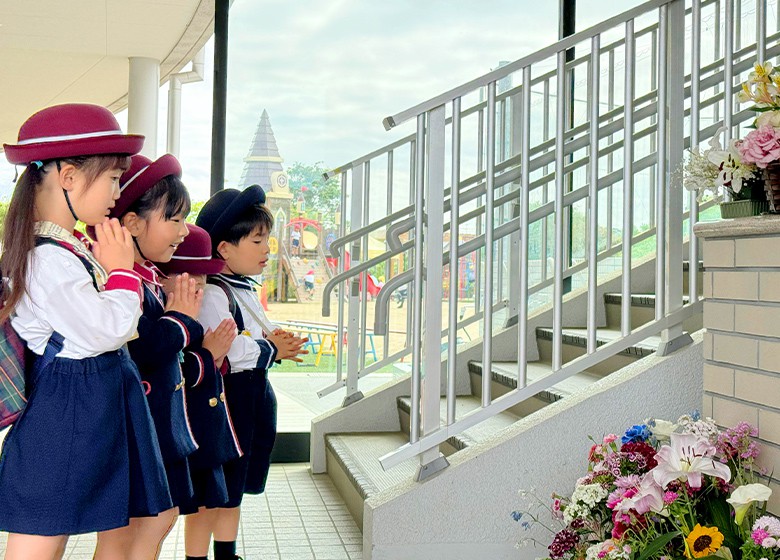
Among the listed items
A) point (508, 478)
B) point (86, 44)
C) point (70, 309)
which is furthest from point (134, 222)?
point (86, 44)

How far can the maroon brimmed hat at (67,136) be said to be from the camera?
168 cm

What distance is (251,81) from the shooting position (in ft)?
13.6

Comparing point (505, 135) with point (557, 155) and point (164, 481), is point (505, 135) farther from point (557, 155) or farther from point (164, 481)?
point (164, 481)

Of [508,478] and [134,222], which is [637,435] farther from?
[134,222]

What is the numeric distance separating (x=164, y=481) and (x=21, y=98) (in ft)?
12.2

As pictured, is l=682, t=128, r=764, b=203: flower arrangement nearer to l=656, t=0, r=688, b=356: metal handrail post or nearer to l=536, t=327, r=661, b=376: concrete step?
l=656, t=0, r=688, b=356: metal handrail post

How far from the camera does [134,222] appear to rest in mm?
2025

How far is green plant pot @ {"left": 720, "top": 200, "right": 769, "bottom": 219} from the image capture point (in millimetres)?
2076

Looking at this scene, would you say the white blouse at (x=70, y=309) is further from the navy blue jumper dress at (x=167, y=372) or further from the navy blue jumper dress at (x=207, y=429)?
the navy blue jumper dress at (x=207, y=429)

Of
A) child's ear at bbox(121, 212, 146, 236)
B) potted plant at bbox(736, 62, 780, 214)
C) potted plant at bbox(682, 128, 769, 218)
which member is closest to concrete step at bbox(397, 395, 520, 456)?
potted plant at bbox(682, 128, 769, 218)

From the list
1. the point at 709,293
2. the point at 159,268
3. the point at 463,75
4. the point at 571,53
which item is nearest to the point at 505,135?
the point at 463,75

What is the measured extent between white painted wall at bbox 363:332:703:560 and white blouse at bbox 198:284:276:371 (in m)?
0.52

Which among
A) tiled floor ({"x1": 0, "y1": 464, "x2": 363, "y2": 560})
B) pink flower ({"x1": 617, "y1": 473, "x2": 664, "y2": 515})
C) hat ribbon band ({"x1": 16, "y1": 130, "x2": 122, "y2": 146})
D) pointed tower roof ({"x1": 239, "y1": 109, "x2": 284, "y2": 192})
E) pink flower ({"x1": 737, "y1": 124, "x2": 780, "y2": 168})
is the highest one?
pointed tower roof ({"x1": 239, "y1": 109, "x2": 284, "y2": 192})

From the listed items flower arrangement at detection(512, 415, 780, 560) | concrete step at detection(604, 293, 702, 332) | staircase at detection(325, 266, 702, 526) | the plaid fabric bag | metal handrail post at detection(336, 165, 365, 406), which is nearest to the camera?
the plaid fabric bag
